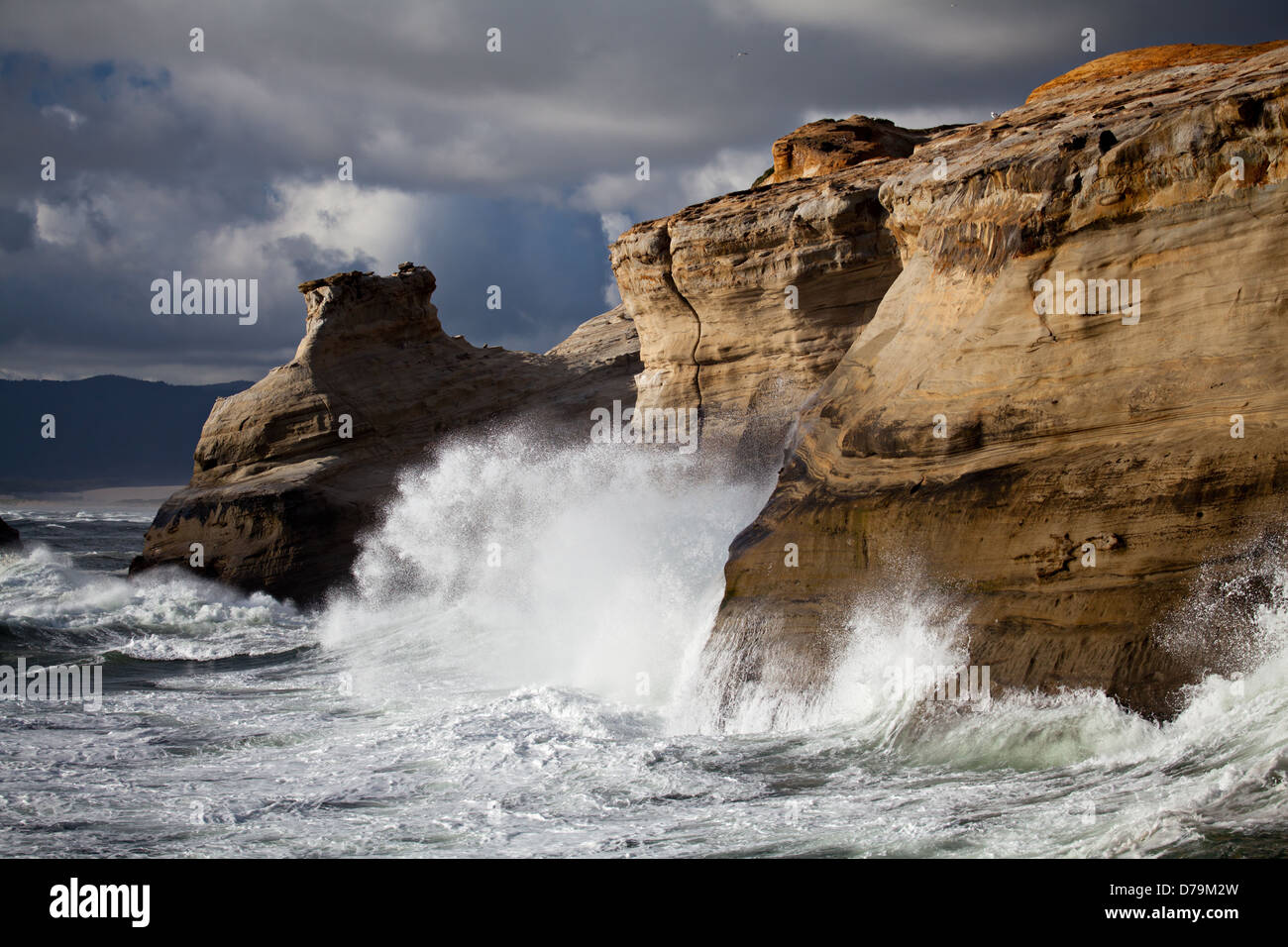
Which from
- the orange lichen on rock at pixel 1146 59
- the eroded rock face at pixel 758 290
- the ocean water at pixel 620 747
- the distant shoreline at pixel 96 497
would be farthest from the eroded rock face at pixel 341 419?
the distant shoreline at pixel 96 497

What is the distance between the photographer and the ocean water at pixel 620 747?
6.23 m

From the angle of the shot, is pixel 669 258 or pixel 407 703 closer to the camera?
pixel 407 703

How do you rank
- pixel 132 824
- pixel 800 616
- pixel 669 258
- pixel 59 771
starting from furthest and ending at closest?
1. pixel 669 258
2. pixel 800 616
3. pixel 59 771
4. pixel 132 824

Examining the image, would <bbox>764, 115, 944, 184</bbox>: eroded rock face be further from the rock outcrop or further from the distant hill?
the distant hill

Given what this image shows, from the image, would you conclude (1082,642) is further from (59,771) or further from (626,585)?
(59,771)

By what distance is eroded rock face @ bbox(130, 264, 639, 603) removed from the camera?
67.6ft

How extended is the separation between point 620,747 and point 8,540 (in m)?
25.3

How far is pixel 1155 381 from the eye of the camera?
25.7 ft

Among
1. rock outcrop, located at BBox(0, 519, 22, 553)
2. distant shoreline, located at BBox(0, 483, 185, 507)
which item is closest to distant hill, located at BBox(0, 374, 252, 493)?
distant shoreline, located at BBox(0, 483, 185, 507)

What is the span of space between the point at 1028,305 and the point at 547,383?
1627cm

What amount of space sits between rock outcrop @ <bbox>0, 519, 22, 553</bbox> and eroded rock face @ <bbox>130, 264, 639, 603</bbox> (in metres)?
8.10

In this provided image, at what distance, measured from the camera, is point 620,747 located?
8.89 meters

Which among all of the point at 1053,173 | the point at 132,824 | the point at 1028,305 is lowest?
the point at 132,824
